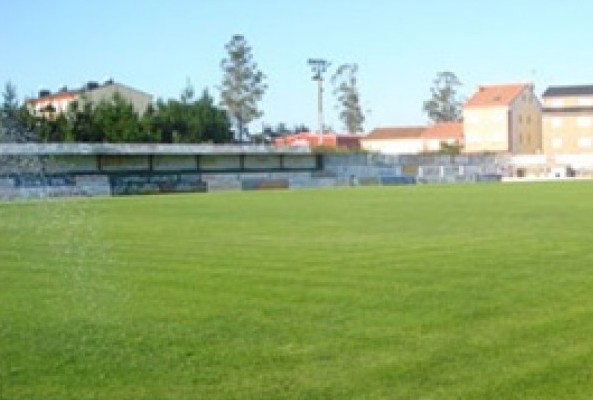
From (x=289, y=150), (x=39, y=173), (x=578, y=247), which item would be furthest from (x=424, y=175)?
(x=578, y=247)

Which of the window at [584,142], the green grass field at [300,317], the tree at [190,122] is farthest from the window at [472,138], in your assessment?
the green grass field at [300,317]

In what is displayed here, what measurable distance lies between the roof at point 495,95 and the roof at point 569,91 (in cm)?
521

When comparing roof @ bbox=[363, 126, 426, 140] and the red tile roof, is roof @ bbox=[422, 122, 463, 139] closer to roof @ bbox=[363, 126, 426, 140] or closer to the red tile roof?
roof @ bbox=[363, 126, 426, 140]

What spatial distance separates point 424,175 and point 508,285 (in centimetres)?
6481

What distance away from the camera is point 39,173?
5650 cm

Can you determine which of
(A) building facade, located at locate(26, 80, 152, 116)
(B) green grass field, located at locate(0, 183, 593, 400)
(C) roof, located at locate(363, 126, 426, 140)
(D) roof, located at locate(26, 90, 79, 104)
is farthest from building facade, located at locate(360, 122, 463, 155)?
(B) green grass field, located at locate(0, 183, 593, 400)

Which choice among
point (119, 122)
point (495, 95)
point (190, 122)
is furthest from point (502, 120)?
point (119, 122)

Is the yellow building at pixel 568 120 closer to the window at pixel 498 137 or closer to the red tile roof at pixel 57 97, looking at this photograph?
the window at pixel 498 137

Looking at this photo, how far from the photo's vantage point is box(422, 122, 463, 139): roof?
118 m

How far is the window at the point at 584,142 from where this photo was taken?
110175mm

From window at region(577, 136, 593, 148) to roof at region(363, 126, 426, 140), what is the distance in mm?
22139

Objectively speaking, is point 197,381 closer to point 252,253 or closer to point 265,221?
point 252,253

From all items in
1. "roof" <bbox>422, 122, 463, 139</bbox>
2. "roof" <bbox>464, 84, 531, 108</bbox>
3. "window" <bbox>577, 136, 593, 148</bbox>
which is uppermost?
"roof" <bbox>464, 84, 531, 108</bbox>

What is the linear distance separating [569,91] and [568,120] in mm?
5337
